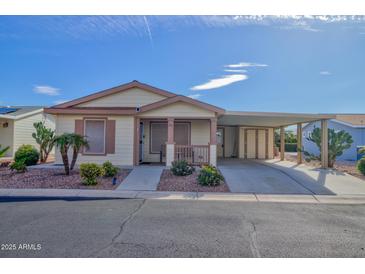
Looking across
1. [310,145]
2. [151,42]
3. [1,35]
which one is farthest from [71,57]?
[310,145]

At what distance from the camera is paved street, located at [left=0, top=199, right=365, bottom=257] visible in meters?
3.20

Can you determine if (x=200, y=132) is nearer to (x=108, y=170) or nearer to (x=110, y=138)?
(x=110, y=138)

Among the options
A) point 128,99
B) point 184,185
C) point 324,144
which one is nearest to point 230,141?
point 324,144

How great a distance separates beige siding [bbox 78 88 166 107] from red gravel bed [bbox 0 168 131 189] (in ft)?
14.1

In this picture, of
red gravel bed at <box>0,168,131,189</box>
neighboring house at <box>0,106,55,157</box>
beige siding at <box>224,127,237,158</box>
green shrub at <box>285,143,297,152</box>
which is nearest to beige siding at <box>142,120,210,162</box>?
red gravel bed at <box>0,168,131,189</box>

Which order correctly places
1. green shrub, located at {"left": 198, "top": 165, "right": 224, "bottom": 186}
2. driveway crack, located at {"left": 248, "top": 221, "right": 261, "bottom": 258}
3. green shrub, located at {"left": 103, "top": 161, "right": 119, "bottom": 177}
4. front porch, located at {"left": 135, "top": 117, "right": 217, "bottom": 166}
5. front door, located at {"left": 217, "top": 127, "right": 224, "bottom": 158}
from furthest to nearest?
1. front door, located at {"left": 217, "top": 127, "right": 224, "bottom": 158}
2. front porch, located at {"left": 135, "top": 117, "right": 217, "bottom": 166}
3. green shrub, located at {"left": 103, "top": 161, "right": 119, "bottom": 177}
4. green shrub, located at {"left": 198, "top": 165, "right": 224, "bottom": 186}
5. driveway crack, located at {"left": 248, "top": 221, "right": 261, "bottom": 258}

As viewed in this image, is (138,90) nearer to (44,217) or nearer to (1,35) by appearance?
(1,35)

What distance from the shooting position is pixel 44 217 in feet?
14.7

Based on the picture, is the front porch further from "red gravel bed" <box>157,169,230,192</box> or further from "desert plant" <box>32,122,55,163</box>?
"desert plant" <box>32,122,55,163</box>

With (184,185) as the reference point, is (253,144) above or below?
above

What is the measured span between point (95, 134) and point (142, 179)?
4376 millimetres

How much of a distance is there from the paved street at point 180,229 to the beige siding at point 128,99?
7.13 m

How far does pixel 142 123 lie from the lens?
12.3 meters

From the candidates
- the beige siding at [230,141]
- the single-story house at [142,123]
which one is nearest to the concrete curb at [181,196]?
the single-story house at [142,123]
